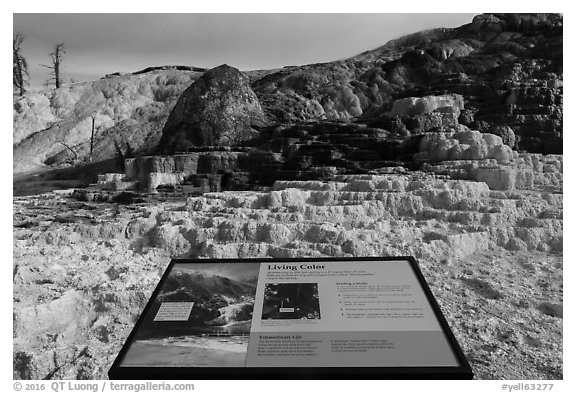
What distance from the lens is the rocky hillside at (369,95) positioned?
50.9 feet

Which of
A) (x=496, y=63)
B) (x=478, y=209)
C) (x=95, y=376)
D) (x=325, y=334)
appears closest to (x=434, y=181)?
(x=478, y=209)

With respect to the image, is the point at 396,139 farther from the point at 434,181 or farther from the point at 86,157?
the point at 86,157

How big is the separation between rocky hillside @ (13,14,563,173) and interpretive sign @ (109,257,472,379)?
36.9 ft

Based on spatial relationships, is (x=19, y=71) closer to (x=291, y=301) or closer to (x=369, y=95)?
(x=369, y=95)

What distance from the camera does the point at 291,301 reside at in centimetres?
373

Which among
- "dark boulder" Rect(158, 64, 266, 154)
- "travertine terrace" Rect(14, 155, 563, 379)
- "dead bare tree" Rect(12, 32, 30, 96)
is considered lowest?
"travertine terrace" Rect(14, 155, 563, 379)

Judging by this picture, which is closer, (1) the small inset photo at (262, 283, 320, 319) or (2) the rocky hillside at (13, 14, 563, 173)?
(1) the small inset photo at (262, 283, 320, 319)

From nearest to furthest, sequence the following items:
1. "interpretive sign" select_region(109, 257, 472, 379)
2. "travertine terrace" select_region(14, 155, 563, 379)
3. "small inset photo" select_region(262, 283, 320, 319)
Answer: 1. "interpretive sign" select_region(109, 257, 472, 379)
2. "small inset photo" select_region(262, 283, 320, 319)
3. "travertine terrace" select_region(14, 155, 563, 379)

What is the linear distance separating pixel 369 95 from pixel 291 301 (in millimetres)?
23586

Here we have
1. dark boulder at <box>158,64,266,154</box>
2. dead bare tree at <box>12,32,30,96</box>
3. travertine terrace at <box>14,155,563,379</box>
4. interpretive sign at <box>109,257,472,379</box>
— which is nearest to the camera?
interpretive sign at <box>109,257,472,379</box>

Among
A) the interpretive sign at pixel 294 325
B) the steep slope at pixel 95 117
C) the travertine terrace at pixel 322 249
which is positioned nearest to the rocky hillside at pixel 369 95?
the steep slope at pixel 95 117

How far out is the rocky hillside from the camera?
50.9ft

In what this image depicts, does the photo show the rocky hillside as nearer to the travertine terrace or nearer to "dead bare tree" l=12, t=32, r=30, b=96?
"dead bare tree" l=12, t=32, r=30, b=96

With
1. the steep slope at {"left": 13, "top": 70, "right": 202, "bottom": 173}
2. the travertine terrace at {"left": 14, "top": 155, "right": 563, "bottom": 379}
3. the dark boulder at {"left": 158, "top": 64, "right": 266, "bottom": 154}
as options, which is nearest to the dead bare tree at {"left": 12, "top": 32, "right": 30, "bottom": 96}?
the steep slope at {"left": 13, "top": 70, "right": 202, "bottom": 173}
